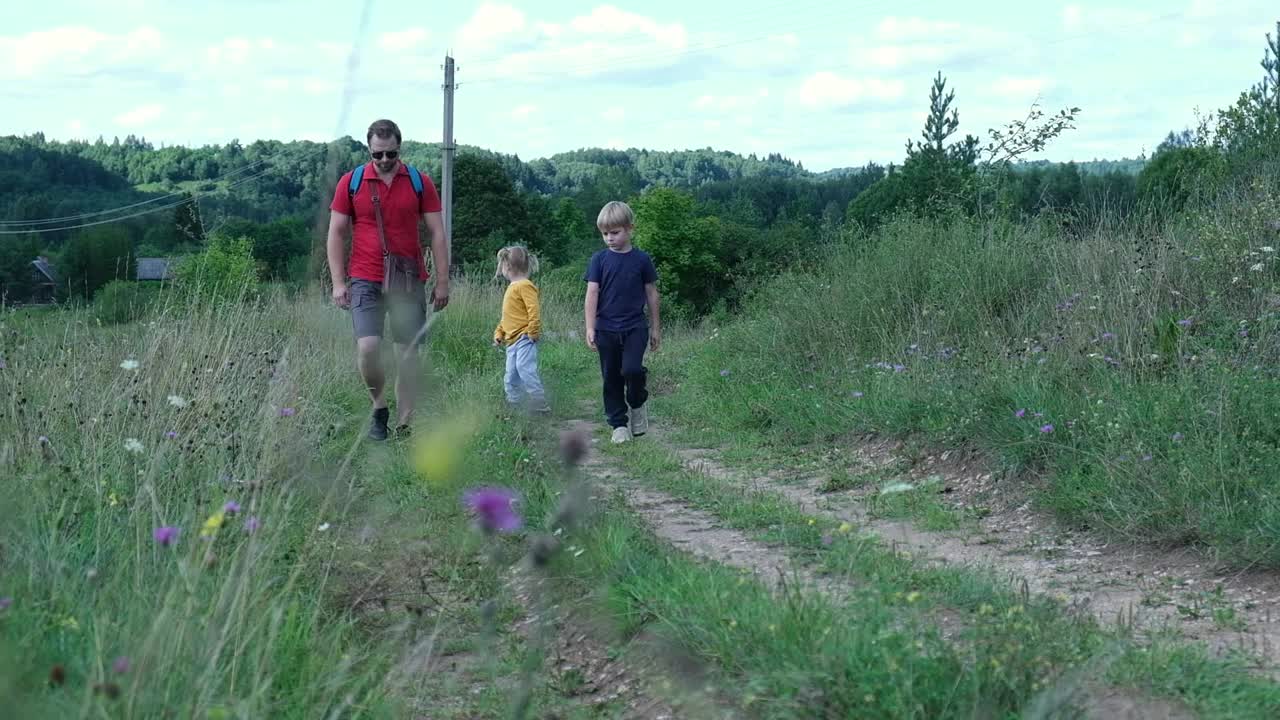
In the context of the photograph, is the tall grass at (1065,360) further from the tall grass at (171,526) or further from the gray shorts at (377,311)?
the tall grass at (171,526)

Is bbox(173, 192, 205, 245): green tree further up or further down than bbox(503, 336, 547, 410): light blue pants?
further up

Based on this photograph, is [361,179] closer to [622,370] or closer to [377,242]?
[377,242]

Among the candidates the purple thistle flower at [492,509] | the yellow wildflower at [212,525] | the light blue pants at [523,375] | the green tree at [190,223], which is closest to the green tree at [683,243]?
the green tree at [190,223]

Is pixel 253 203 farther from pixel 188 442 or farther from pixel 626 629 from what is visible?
pixel 626 629

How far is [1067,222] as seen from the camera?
1034cm

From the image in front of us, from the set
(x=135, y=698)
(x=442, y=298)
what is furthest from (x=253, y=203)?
(x=135, y=698)

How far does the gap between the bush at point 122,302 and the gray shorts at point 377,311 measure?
6.54ft

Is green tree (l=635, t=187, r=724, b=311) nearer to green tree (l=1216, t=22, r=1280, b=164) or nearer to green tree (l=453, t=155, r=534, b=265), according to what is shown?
green tree (l=453, t=155, r=534, b=265)

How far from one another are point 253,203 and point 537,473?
19.9 feet

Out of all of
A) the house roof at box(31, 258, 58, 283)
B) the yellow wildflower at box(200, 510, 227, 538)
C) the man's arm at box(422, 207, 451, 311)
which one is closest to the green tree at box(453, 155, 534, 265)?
the house roof at box(31, 258, 58, 283)

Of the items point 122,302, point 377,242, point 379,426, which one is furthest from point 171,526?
point 122,302

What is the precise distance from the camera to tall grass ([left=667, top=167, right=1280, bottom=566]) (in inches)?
201

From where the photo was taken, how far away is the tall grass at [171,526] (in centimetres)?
248

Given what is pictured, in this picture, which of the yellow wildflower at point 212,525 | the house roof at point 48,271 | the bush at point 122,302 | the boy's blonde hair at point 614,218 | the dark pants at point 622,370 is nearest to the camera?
the yellow wildflower at point 212,525
